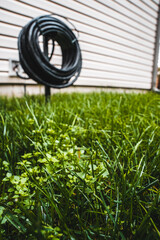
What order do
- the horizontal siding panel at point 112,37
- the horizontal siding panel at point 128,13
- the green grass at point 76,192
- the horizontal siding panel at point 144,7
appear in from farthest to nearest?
the horizontal siding panel at point 144,7 → the horizontal siding panel at point 128,13 → the horizontal siding panel at point 112,37 → the green grass at point 76,192

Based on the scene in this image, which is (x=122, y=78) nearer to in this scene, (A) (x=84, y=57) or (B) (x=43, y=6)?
(A) (x=84, y=57)

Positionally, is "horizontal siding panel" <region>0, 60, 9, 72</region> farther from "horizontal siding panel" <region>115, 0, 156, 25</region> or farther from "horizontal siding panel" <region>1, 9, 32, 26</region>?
"horizontal siding panel" <region>115, 0, 156, 25</region>

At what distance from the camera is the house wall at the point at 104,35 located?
2754 mm

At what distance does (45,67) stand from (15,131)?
1.19m

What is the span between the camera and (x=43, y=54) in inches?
81.7

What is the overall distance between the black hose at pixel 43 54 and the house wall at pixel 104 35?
2.75ft

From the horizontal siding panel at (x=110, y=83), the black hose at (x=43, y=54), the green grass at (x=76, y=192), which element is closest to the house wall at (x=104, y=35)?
the horizontal siding panel at (x=110, y=83)

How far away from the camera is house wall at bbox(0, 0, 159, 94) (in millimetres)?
2754

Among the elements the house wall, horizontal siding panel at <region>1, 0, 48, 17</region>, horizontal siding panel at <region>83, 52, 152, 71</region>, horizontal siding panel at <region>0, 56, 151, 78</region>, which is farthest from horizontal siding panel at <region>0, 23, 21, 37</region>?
horizontal siding panel at <region>83, 52, 152, 71</region>

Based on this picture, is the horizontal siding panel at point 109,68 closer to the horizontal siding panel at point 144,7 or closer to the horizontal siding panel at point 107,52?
the horizontal siding panel at point 107,52

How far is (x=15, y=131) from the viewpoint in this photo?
115cm


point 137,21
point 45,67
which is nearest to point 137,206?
point 45,67

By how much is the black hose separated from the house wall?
2.75 ft

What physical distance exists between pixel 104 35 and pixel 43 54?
109 inches
